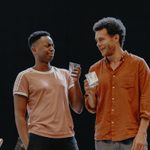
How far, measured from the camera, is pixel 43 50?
102 inches

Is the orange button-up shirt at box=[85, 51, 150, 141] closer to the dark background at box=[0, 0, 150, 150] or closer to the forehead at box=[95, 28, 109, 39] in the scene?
the forehead at box=[95, 28, 109, 39]

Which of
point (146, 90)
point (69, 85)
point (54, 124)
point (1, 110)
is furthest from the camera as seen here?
point (1, 110)

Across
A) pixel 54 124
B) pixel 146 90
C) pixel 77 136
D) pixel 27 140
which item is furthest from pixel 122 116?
pixel 77 136

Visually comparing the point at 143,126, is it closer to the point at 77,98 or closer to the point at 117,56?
the point at 117,56

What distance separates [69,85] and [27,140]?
428mm

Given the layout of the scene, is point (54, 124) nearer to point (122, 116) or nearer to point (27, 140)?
point (27, 140)

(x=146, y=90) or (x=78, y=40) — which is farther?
(x=78, y=40)

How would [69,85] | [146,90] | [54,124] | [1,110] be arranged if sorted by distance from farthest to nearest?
[1,110] → [69,85] → [54,124] → [146,90]

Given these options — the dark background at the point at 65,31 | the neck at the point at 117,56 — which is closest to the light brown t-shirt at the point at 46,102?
the neck at the point at 117,56

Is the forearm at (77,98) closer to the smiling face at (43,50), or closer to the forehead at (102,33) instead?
the smiling face at (43,50)

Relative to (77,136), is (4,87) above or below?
above

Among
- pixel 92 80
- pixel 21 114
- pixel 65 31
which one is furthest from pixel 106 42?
pixel 65 31

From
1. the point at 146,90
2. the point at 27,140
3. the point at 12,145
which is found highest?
the point at 146,90

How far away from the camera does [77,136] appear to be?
4422 mm
